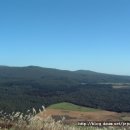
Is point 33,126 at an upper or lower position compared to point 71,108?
upper

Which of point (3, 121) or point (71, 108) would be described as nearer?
point (3, 121)

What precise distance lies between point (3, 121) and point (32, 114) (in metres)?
1.19

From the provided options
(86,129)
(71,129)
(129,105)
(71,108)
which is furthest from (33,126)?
(129,105)

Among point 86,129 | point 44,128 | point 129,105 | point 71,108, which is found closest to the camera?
point 44,128

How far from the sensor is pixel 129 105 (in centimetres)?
18812

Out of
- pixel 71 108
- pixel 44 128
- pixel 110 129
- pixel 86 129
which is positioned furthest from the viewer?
pixel 71 108

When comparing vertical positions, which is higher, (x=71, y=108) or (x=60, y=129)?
(x=60, y=129)

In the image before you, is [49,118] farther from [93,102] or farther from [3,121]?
[93,102]

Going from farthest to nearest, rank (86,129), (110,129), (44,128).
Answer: (86,129)
(110,129)
(44,128)

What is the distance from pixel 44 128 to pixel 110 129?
1847 millimetres

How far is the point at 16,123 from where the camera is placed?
32.8 feet

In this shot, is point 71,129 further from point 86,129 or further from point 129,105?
point 129,105

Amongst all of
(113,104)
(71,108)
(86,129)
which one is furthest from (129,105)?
(86,129)

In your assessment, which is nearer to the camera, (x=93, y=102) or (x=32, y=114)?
(x=32, y=114)
